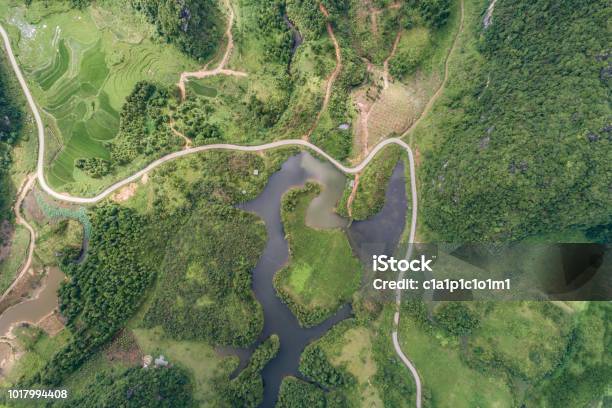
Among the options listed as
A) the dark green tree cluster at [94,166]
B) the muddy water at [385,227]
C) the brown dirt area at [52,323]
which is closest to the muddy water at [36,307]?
the brown dirt area at [52,323]

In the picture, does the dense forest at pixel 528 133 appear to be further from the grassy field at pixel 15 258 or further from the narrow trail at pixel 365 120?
the grassy field at pixel 15 258

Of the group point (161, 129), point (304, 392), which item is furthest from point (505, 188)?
point (161, 129)

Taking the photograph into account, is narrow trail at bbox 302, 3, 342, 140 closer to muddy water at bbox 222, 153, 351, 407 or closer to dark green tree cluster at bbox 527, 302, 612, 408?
muddy water at bbox 222, 153, 351, 407

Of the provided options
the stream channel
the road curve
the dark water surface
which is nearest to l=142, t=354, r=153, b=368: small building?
the stream channel

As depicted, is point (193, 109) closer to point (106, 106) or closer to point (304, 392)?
point (106, 106)

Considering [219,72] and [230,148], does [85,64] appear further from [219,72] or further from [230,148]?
[230,148]

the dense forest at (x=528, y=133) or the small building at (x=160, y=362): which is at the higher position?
the dense forest at (x=528, y=133)

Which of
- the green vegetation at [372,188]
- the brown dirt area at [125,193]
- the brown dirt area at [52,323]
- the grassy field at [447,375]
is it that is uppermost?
the green vegetation at [372,188]

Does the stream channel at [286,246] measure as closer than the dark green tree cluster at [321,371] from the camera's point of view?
No
